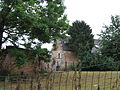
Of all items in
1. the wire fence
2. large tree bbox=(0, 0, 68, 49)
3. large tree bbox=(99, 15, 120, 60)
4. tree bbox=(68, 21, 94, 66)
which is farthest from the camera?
A: tree bbox=(68, 21, 94, 66)

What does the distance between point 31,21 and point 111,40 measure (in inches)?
660

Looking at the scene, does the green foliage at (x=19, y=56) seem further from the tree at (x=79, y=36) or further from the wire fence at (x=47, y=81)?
the tree at (x=79, y=36)

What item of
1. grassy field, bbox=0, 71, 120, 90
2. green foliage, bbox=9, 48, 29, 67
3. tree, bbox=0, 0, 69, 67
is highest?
tree, bbox=0, 0, 69, 67

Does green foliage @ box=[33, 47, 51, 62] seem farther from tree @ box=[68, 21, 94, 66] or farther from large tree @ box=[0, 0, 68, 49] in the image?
tree @ box=[68, 21, 94, 66]

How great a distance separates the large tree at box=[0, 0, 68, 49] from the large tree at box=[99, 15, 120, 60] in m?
12.4

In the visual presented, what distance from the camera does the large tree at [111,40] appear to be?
30.7 m

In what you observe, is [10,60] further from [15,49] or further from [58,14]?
[58,14]

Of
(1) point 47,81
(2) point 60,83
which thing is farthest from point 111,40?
(1) point 47,81

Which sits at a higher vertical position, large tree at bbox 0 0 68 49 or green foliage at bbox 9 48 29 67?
large tree at bbox 0 0 68 49

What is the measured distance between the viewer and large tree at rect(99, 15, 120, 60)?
30.7 meters

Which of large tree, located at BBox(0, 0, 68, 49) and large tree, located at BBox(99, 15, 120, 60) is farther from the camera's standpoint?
large tree, located at BBox(99, 15, 120, 60)

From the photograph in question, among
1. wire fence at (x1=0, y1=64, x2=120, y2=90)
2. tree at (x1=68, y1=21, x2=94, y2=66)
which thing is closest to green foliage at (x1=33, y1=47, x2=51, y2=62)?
wire fence at (x1=0, y1=64, x2=120, y2=90)

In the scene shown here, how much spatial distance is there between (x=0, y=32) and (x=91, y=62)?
14.1 metres

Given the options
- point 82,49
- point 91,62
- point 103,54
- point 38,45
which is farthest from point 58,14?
point 82,49
